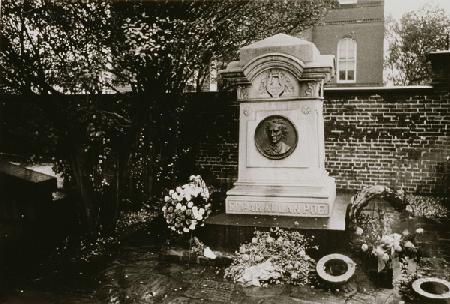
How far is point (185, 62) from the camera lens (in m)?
8.31

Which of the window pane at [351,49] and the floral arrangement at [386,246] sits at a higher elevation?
the window pane at [351,49]

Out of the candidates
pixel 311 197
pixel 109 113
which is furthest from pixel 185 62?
pixel 311 197

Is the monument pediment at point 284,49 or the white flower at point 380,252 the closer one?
the white flower at point 380,252

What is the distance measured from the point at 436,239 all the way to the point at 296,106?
2.97m

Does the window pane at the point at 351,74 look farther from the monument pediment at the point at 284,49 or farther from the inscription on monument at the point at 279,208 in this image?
the inscription on monument at the point at 279,208

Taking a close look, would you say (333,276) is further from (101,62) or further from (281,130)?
(101,62)

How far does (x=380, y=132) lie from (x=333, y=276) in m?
5.59

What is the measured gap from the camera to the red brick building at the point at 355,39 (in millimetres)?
21906

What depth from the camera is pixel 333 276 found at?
4.80m

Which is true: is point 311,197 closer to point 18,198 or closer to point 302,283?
point 302,283

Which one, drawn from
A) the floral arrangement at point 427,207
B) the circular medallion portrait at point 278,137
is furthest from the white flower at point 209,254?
the floral arrangement at point 427,207

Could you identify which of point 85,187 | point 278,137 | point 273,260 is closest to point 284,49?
point 278,137

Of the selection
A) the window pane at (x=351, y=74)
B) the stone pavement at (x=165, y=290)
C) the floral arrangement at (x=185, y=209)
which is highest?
the window pane at (x=351, y=74)

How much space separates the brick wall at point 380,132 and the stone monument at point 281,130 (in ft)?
11.6
